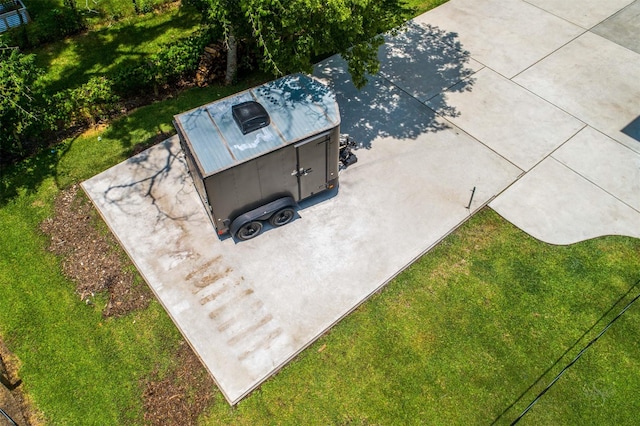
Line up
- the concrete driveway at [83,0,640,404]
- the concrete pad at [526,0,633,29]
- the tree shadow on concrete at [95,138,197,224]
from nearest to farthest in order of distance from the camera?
the concrete driveway at [83,0,640,404] < the tree shadow on concrete at [95,138,197,224] < the concrete pad at [526,0,633,29]

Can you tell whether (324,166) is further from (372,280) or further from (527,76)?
(527,76)

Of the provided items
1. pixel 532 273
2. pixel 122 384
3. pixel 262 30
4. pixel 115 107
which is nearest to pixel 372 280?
pixel 532 273

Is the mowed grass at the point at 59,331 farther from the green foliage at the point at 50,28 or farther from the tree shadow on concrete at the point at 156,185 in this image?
the green foliage at the point at 50,28

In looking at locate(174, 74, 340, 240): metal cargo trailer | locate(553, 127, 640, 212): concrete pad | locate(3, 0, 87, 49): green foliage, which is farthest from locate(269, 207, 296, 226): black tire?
locate(3, 0, 87, 49): green foliage

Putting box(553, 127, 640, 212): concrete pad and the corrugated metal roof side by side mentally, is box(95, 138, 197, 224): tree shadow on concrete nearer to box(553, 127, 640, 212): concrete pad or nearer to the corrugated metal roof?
the corrugated metal roof

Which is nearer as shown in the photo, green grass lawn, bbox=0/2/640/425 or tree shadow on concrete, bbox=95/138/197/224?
green grass lawn, bbox=0/2/640/425

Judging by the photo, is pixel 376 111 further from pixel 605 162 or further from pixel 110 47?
pixel 110 47

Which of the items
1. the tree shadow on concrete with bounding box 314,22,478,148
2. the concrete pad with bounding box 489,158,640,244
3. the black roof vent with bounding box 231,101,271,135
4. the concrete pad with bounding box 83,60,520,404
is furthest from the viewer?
the tree shadow on concrete with bounding box 314,22,478,148
